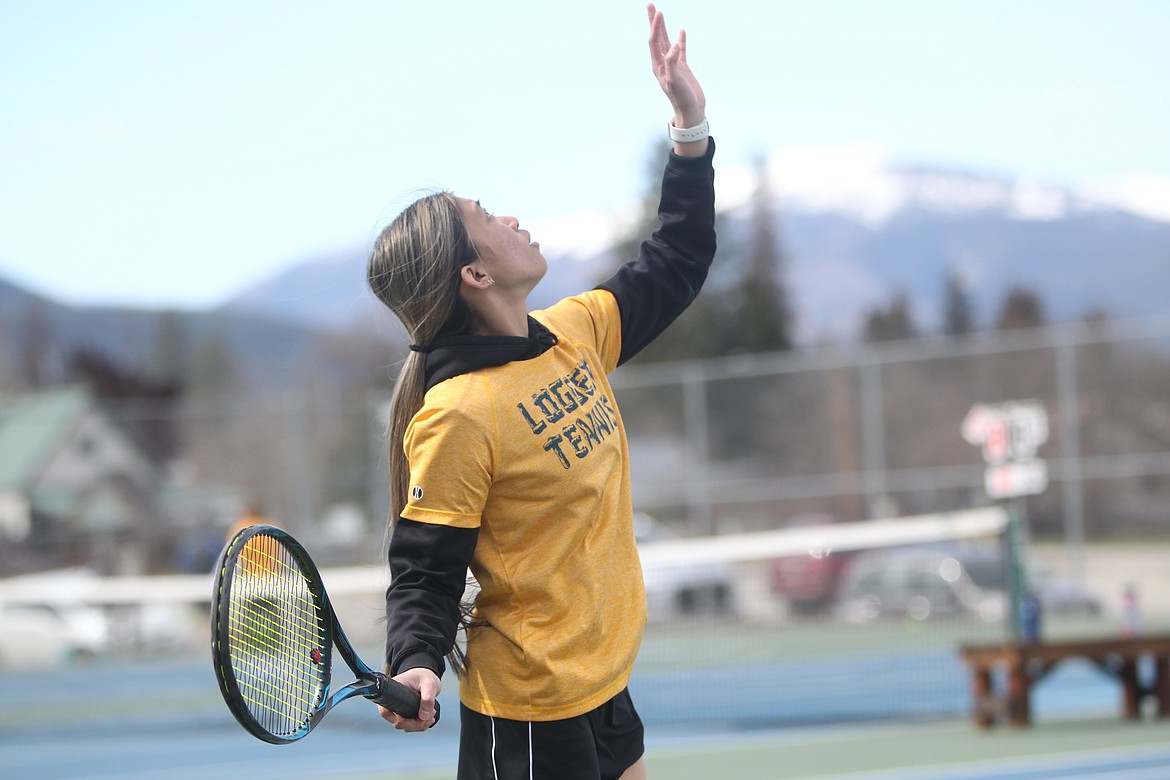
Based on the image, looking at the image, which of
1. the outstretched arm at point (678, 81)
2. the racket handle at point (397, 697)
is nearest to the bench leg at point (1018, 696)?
the outstretched arm at point (678, 81)

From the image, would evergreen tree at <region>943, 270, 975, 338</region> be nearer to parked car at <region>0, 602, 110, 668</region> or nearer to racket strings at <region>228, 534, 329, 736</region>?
parked car at <region>0, 602, 110, 668</region>

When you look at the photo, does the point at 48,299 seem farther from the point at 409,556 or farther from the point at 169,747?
the point at 409,556

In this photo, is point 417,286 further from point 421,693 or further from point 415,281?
point 421,693

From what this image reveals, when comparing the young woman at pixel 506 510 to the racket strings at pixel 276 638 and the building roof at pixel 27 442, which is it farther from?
the building roof at pixel 27 442

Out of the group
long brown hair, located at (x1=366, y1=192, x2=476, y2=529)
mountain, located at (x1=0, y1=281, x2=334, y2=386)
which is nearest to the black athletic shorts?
long brown hair, located at (x1=366, y1=192, x2=476, y2=529)

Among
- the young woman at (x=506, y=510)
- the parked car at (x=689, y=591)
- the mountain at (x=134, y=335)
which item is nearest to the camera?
the young woman at (x=506, y=510)

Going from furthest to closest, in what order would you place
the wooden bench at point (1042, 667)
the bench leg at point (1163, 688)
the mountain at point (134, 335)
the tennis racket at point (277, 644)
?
the mountain at point (134, 335), the bench leg at point (1163, 688), the wooden bench at point (1042, 667), the tennis racket at point (277, 644)

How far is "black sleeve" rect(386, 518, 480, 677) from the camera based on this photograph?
2.26 m

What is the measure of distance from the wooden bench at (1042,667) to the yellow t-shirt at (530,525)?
586 centimetres

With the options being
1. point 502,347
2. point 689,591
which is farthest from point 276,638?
point 689,591

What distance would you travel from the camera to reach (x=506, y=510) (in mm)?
2393

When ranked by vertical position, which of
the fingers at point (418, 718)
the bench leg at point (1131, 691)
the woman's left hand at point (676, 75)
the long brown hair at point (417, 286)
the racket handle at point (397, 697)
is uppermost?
the woman's left hand at point (676, 75)

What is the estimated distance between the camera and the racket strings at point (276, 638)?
2120 mm

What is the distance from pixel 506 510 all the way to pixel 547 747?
0.41m
